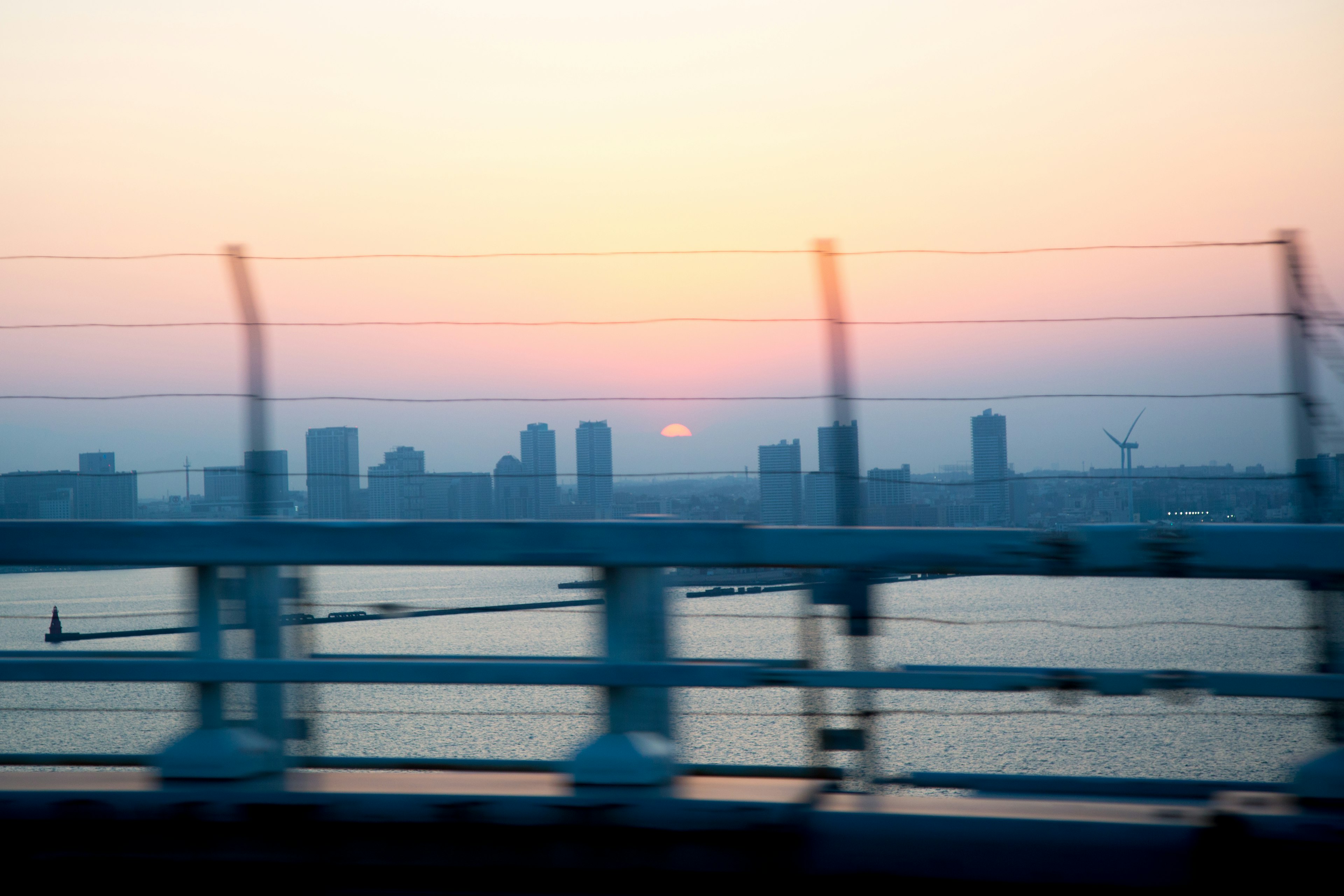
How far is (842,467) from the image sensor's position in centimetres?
356

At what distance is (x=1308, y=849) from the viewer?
2621mm

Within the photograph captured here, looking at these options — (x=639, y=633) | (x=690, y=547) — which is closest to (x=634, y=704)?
(x=639, y=633)

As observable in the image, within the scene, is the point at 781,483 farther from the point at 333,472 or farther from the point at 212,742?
the point at 212,742

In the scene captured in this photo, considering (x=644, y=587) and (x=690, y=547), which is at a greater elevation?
(x=690, y=547)

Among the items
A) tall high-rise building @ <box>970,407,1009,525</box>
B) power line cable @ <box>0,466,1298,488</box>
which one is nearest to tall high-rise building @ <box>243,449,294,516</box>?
power line cable @ <box>0,466,1298,488</box>

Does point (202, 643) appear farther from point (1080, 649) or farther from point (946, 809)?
point (1080, 649)

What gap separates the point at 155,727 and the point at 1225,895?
3.27m

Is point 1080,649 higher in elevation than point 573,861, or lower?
higher

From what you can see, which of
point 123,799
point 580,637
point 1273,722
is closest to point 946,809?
point 1273,722

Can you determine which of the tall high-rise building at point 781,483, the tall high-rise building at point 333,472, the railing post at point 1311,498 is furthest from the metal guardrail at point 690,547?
the tall high-rise building at point 333,472

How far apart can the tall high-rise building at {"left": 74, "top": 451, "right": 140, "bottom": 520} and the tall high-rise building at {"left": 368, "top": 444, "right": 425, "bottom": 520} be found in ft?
2.69

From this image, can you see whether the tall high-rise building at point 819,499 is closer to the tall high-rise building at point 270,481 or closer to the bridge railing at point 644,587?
the bridge railing at point 644,587

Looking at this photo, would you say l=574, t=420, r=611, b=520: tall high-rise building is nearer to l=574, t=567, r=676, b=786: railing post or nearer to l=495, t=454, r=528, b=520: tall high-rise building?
l=495, t=454, r=528, b=520: tall high-rise building

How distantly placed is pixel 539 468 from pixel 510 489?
0.14 meters
